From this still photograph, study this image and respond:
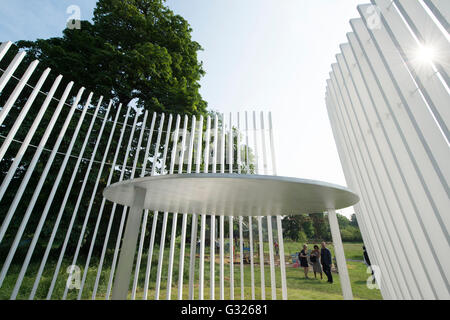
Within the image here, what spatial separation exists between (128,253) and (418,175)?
2461 mm

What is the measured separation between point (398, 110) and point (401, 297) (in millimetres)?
2211

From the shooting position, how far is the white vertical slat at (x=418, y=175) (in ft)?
5.84

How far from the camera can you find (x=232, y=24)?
4.92 metres

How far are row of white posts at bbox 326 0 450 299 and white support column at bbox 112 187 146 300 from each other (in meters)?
2.27

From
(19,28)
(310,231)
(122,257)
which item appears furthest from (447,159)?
(310,231)

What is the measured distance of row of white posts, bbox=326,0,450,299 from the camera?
1.67 meters

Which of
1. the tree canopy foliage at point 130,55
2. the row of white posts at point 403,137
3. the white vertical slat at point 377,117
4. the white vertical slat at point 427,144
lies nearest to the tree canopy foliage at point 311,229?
the tree canopy foliage at point 130,55

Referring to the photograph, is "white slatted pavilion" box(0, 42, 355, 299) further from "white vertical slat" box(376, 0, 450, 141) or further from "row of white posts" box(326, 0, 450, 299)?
"white vertical slat" box(376, 0, 450, 141)

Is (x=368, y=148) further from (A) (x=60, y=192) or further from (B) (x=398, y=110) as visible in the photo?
(A) (x=60, y=192)

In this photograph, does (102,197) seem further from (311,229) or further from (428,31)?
(311,229)

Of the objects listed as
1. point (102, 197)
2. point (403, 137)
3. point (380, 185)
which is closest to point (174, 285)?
point (102, 197)

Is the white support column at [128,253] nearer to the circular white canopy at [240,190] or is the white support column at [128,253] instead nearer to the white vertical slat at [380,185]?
the circular white canopy at [240,190]
